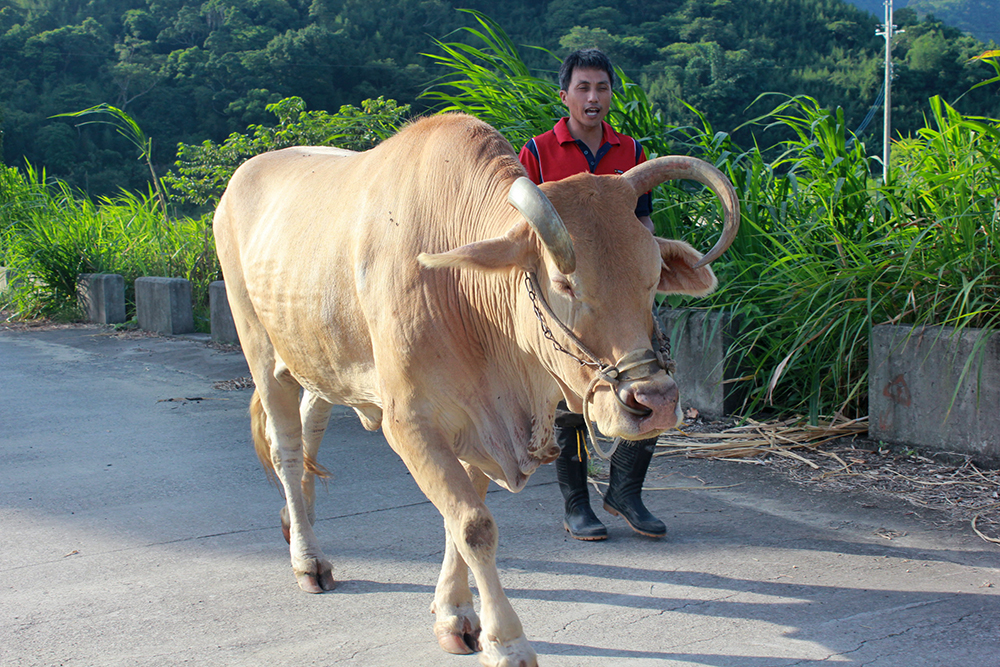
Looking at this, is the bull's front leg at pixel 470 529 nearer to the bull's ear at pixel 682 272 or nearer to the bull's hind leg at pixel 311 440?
the bull's ear at pixel 682 272

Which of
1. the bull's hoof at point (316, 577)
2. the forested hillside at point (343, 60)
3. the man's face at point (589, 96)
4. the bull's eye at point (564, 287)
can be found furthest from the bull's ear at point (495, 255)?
the forested hillside at point (343, 60)

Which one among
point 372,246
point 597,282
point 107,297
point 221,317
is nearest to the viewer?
point 597,282

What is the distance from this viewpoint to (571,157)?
3.64 m

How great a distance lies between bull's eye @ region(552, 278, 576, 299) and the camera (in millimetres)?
2375

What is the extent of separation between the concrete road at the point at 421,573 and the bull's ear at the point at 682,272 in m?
1.09

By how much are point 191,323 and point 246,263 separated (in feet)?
21.9

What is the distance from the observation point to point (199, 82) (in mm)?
35188

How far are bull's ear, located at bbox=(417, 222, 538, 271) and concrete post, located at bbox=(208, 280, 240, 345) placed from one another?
22.1 feet

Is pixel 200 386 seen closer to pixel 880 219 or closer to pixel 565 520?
pixel 565 520

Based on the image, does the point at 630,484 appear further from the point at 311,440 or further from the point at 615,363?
the point at 615,363

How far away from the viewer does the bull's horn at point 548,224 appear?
7.39 ft

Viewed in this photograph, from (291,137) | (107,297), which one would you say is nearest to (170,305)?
(107,297)

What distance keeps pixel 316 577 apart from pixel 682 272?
1.70 metres

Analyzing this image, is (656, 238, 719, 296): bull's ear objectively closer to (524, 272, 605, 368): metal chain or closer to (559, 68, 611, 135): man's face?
(524, 272, 605, 368): metal chain
